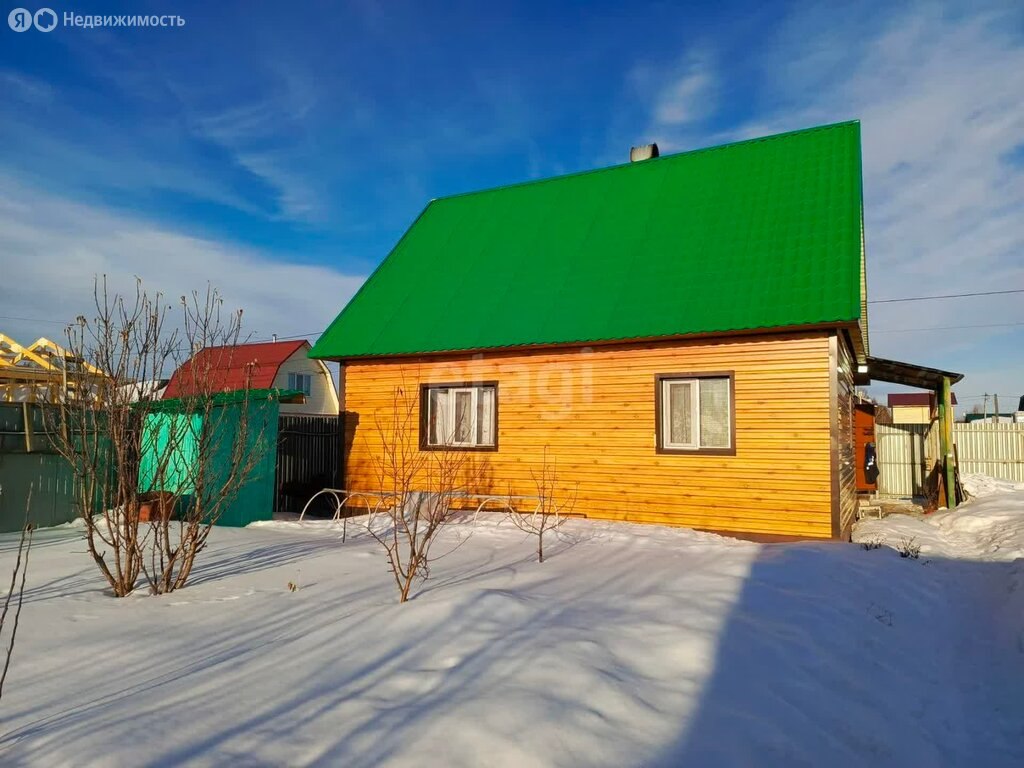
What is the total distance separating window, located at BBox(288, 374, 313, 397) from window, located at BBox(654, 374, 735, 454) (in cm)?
2512

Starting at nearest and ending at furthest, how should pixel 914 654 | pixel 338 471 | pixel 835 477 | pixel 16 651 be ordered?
pixel 16 651 < pixel 914 654 < pixel 835 477 < pixel 338 471

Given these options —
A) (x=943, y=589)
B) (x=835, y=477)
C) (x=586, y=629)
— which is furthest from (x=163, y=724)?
(x=835, y=477)

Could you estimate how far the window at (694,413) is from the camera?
9773mm

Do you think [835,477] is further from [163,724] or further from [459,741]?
[163,724]

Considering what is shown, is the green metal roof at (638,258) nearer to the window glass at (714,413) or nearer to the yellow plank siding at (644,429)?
the yellow plank siding at (644,429)

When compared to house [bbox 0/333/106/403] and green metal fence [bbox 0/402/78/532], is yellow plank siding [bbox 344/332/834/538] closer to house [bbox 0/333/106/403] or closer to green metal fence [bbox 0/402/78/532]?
green metal fence [bbox 0/402/78/532]

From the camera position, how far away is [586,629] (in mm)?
4816

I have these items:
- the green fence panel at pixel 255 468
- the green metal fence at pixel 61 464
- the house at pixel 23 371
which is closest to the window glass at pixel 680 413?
the green metal fence at pixel 61 464

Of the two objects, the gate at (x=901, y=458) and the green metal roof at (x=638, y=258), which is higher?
the green metal roof at (x=638, y=258)

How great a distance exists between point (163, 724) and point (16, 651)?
211 centimetres

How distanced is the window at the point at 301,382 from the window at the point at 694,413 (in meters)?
25.1

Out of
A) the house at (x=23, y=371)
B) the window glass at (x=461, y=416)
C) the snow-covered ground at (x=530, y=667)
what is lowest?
the snow-covered ground at (x=530, y=667)

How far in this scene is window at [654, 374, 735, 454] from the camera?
9773mm

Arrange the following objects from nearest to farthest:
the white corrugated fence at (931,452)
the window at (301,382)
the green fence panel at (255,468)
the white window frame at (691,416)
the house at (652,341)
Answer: the house at (652,341), the white window frame at (691,416), the green fence panel at (255,468), the white corrugated fence at (931,452), the window at (301,382)
